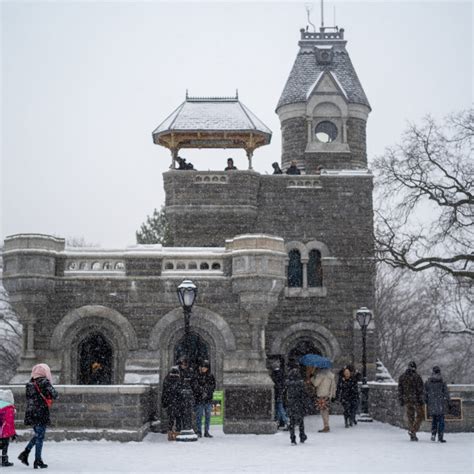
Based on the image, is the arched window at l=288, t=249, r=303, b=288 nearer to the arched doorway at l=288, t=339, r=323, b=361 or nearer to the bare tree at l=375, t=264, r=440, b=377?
the arched doorway at l=288, t=339, r=323, b=361

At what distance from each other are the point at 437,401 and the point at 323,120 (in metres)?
16.3

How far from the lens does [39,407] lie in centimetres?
1307

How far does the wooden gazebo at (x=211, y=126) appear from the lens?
2742cm

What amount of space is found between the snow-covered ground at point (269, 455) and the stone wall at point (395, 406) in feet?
1.17

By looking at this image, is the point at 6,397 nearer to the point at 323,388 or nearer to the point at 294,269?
the point at 323,388

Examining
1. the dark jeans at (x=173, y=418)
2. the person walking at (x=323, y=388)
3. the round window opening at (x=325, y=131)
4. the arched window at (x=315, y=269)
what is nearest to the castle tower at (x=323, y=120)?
the round window opening at (x=325, y=131)

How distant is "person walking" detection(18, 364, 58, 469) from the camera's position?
1303 cm

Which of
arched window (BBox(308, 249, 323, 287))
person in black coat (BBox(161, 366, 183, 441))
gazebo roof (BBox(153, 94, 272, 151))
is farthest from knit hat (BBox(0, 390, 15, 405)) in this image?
arched window (BBox(308, 249, 323, 287))

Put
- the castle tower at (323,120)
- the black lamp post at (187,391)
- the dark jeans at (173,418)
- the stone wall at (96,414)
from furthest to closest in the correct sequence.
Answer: the castle tower at (323,120) → the dark jeans at (173,418) → the black lamp post at (187,391) → the stone wall at (96,414)

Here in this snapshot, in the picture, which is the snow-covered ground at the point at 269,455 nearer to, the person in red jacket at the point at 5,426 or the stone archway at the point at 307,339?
the person in red jacket at the point at 5,426

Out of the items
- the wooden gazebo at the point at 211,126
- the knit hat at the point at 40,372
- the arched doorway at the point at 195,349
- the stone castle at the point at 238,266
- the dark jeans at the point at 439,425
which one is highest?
the wooden gazebo at the point at 211,126

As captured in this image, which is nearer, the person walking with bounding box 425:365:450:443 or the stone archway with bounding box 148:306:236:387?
the person walking with bounding box 425:365:450:443

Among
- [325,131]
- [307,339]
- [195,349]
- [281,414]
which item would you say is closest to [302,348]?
[307,339]

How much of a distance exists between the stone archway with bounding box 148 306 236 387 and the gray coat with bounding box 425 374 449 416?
20.2ft
